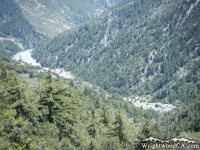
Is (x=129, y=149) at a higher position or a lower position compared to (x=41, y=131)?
lower

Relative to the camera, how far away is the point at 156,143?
4875 cm

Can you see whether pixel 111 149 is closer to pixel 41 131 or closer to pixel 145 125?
pixel 145 125

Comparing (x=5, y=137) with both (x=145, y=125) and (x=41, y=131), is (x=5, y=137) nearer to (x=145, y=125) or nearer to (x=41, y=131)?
(x=41, y=131)

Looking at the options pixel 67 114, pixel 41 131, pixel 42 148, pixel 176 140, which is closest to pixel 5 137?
pixel 42 148

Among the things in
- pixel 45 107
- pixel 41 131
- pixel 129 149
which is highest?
pixel 45 107

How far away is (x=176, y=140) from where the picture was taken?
46.1 m

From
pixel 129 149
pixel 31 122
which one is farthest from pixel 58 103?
pixel 129 149

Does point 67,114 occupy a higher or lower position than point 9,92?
lower

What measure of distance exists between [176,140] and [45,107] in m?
28.6

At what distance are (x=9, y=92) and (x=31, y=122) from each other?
7.62 meters

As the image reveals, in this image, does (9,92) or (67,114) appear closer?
(9,92)

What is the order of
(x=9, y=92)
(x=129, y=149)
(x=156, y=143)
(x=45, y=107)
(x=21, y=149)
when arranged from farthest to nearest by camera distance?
1. (x=129, y=149)
2. (x=45, y=107)
3. (x=9, y=92)
4. (x=156, y=143)
5. (x=21, y=149)

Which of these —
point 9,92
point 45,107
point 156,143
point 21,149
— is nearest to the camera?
point 21,149

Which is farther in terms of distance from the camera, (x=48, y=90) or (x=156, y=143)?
(x=48, y=90)
